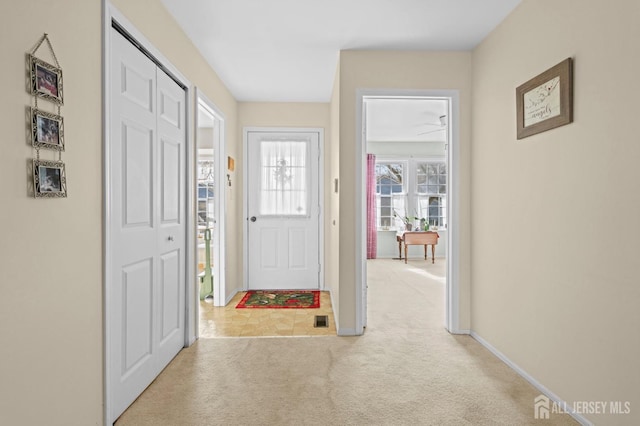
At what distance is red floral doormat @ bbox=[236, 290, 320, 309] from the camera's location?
4.19 metres

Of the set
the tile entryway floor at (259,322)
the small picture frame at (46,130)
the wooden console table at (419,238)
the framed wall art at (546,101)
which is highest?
the framed wall art at (546,101)

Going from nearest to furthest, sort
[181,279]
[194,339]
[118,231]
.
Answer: [118,231], [181,279], [194,339]

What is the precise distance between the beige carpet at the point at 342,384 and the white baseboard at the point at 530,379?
4 centimetres

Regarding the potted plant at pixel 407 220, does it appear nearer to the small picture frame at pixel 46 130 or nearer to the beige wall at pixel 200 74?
the beige wall at pixel 200 74

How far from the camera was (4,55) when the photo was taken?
4.09ft

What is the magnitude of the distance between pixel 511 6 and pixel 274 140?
307cm

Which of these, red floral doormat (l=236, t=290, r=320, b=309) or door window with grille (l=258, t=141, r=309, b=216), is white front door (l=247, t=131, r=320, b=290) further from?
red floral doormat (l=236, t=290, r=320, b=309)

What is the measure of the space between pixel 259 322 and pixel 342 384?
1445mm

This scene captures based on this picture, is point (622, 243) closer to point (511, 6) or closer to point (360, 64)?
point (511, 6)

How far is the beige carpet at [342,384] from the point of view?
199 cm

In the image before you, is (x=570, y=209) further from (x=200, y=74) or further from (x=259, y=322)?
(x=200, y=74)

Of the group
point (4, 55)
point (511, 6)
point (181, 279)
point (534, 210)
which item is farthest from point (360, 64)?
point (4, 55)

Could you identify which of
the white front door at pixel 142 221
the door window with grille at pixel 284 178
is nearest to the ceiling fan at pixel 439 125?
the door window with grille at pixel 284 178

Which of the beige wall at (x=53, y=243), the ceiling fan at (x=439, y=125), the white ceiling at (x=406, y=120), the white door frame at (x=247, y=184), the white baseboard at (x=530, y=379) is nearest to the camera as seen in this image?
the beige wall at (x=53, y=243)
